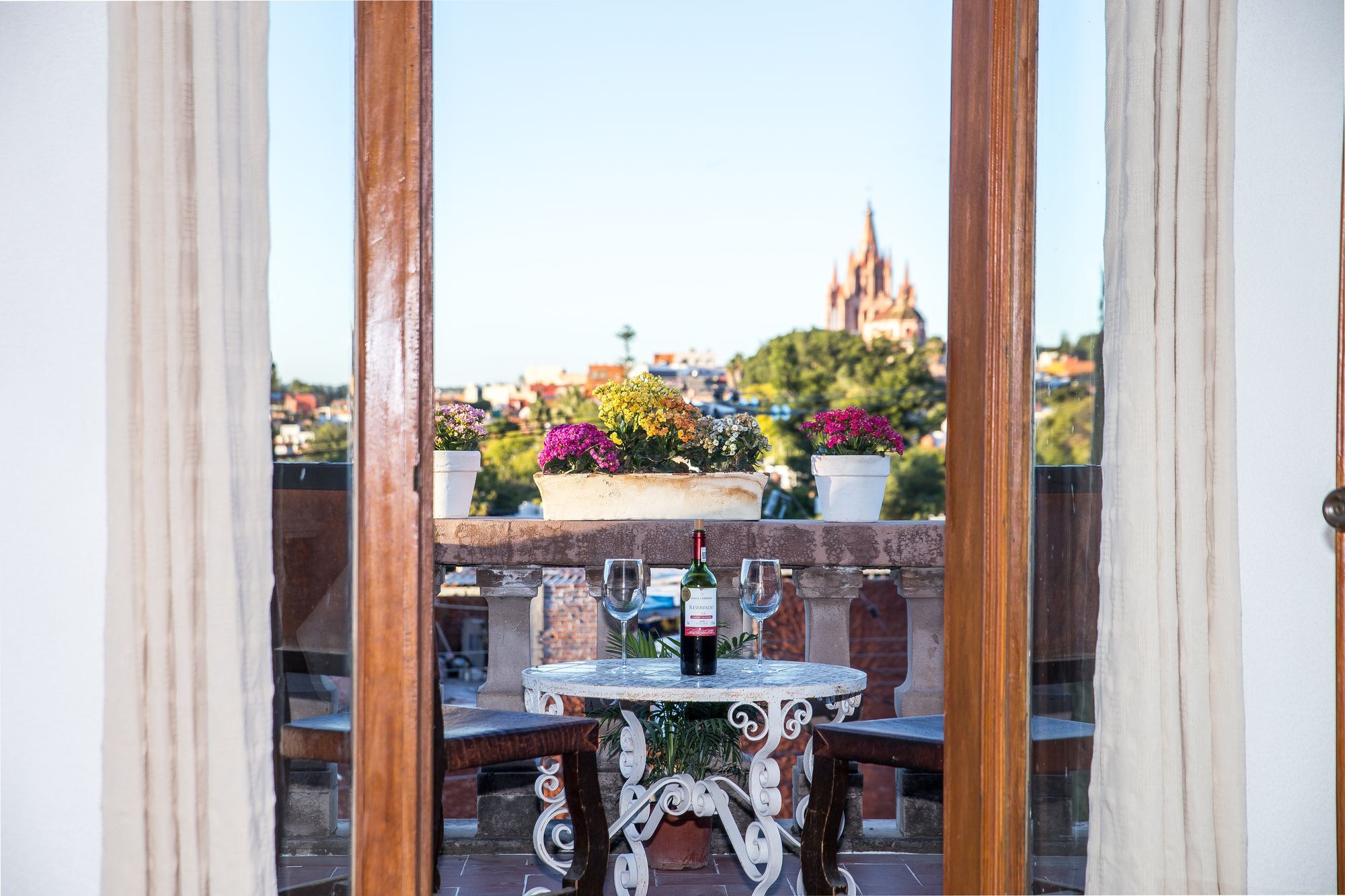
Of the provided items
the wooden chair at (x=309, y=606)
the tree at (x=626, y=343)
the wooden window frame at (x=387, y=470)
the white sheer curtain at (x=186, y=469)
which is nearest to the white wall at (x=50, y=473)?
the white sheer curtain at (x=186, y=469)

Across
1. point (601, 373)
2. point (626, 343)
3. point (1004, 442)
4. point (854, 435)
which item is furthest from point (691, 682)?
point (601, 373)

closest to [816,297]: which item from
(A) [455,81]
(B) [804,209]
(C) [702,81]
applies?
(B) [804,209]

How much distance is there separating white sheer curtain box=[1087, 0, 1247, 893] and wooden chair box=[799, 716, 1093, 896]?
80 cm

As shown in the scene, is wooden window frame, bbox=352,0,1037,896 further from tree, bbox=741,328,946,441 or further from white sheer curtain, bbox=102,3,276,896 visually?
tree, bbox=741,328,946,441

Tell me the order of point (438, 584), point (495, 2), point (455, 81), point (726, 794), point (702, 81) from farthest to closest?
point (702, 81) < point (455, 81) < point (495, 2) < point (438, 584) < point (726, 794)

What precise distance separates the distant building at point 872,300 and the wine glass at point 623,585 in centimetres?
1098

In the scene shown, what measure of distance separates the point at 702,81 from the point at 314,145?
31.9 ft

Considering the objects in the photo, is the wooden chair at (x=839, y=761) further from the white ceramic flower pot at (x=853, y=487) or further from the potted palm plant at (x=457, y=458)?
the potted palm plant at (x=457, y=458)

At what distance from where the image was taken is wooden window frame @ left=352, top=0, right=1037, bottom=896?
1.70 meters

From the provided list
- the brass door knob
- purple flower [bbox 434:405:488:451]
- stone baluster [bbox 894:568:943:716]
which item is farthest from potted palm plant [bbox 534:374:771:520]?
the brass door knob

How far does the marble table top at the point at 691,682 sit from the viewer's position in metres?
2.59

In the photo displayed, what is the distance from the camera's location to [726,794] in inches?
120

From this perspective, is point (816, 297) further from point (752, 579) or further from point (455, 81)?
point (752, 579)

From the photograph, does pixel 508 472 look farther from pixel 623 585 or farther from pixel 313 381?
pixel 313 381
